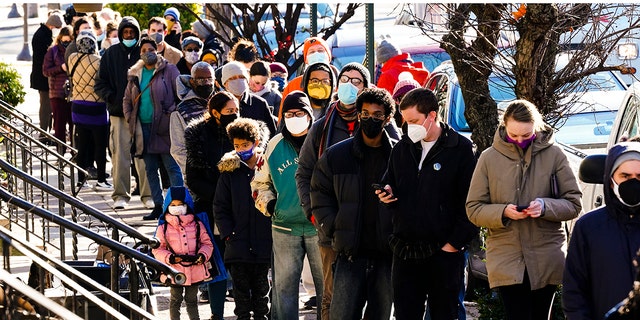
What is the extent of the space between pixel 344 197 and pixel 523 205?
1149 millimetres

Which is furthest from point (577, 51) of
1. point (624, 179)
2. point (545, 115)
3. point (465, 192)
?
point (624, 179)

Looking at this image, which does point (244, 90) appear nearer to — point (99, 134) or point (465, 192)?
point (465, 192)

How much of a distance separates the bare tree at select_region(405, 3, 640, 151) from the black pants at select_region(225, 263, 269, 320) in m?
1.90

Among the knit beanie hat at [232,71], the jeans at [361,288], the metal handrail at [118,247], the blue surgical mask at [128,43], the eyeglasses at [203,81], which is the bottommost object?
the jeans at [361,288]

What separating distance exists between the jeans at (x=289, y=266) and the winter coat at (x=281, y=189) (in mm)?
54

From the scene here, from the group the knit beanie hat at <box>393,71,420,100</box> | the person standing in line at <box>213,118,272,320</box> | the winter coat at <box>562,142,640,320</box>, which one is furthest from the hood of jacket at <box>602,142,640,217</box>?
the knit beanie hat at <box>393,71,420,100</box>

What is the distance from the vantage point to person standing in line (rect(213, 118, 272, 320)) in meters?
9.02

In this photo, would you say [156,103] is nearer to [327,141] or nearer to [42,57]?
[327,141]

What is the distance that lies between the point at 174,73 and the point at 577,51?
6.10 meters

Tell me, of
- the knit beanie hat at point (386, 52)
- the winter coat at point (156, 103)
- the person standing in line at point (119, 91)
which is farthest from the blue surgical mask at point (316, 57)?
the person standing in line at point (119, 91)

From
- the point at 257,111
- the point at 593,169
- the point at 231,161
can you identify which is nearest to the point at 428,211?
the point at 593,169

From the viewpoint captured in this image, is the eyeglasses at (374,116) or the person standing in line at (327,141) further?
the person standing in line at (327,141)

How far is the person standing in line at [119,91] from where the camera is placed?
49.0 ft

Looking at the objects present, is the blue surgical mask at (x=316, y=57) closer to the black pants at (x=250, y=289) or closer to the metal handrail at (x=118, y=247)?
the black pants at (x=250, y=289)
